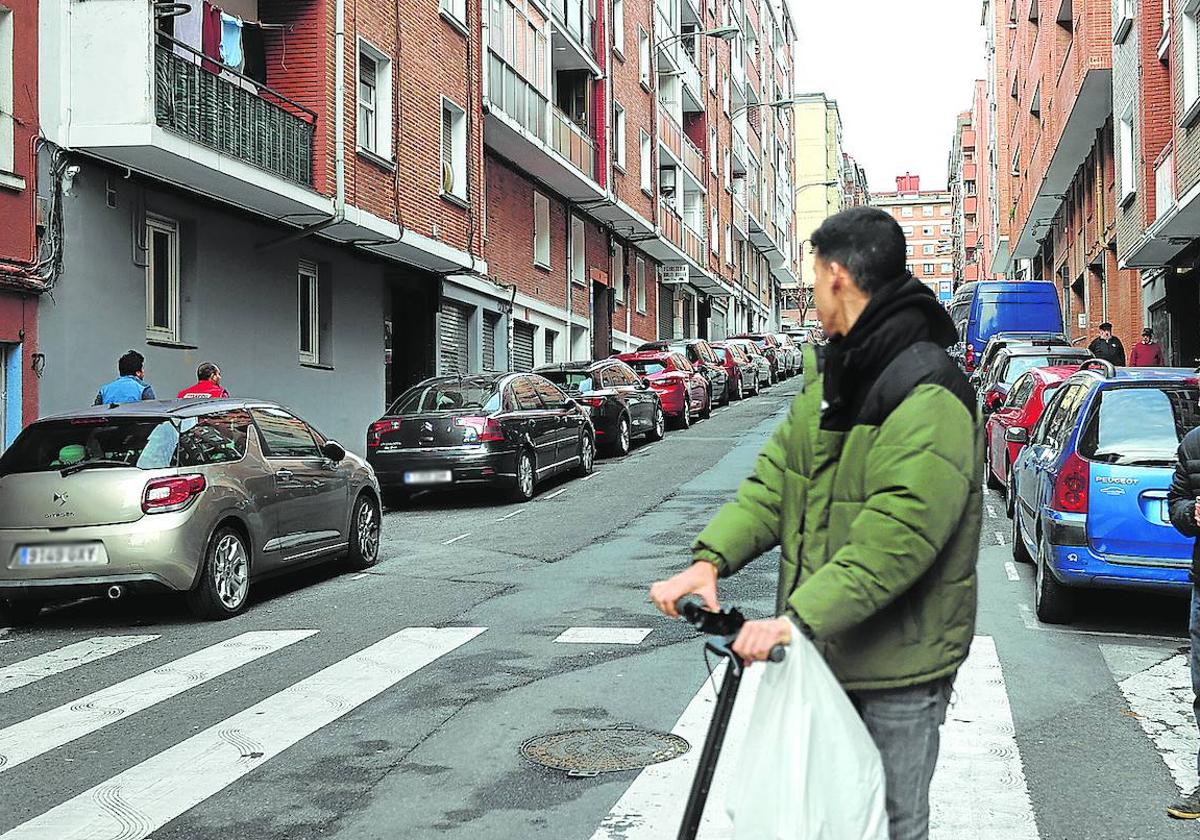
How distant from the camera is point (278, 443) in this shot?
1067 cm

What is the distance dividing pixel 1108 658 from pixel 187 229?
1189 cm

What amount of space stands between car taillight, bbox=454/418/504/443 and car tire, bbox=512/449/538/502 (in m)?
0.50

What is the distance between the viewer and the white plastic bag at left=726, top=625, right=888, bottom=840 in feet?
8.98

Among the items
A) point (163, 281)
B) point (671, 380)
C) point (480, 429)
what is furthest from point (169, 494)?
point (671, 380)

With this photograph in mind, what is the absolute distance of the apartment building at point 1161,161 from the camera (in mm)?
18938

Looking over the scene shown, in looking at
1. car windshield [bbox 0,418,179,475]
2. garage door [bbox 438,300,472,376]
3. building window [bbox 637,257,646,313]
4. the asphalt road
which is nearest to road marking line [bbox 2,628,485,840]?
the asphalt road

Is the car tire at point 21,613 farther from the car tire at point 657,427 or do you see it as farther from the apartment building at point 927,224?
the apartment building at point 927,224

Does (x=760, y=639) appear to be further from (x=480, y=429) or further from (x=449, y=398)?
(x=449, y=398)

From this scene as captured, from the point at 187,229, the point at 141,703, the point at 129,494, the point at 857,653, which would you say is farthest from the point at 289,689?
the point at 187,229

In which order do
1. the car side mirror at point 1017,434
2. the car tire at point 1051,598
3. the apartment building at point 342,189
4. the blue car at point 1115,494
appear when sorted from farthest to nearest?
1. the apartment building at point 342,189
2. the car side mirror at point 1017,434
3. the car tire at point 1051,598
4. the blue car at point 1115,494

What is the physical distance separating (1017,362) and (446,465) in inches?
341

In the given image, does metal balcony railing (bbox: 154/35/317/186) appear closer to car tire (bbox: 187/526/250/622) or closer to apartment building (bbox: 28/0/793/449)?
apartment building (bbox: 28/0/793/449)

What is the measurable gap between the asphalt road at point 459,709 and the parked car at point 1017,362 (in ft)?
25.0

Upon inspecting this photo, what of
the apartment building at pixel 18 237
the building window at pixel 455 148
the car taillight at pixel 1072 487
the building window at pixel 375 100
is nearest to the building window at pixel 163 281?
the apartment building at pixel 18 237
